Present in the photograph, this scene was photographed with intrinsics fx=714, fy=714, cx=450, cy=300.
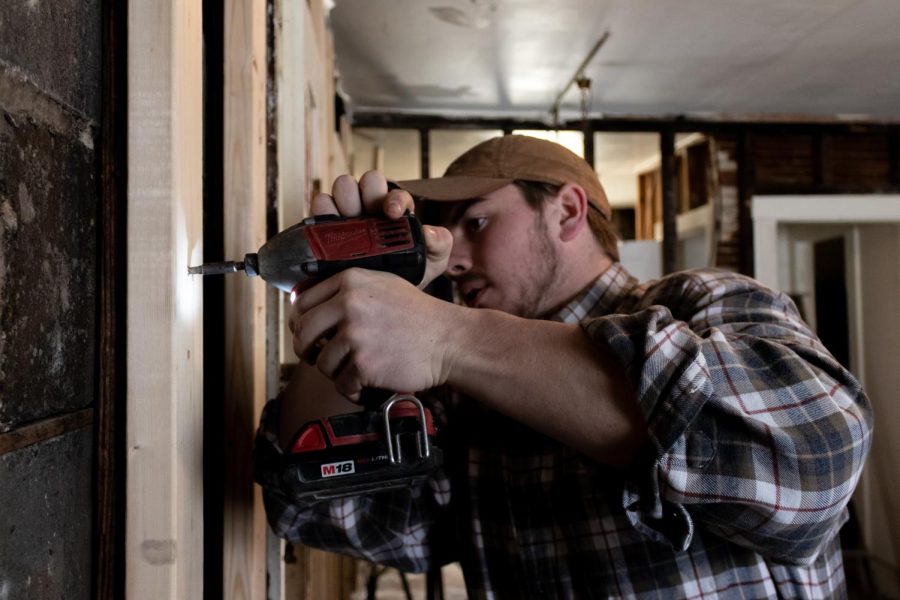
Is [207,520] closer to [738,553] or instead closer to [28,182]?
[28,182]

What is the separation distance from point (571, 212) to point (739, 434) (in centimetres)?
67

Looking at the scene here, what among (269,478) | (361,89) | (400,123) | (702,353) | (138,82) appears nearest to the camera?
(138,82)

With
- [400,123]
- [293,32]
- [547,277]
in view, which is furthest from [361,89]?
[547,277]

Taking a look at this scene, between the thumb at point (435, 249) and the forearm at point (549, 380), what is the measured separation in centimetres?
14

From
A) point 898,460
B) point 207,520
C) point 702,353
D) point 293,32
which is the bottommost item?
point 898,460

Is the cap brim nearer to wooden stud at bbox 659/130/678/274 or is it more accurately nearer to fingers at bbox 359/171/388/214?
fingers at bbox 359/171/388/214

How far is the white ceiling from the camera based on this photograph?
274cm

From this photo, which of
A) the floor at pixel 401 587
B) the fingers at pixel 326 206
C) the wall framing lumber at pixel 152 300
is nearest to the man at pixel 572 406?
the fingers at pixel 326 206

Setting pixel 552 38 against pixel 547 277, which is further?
pixel 552 38

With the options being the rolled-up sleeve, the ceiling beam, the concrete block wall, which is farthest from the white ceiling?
the concrete block wall

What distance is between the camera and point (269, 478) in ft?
3.16

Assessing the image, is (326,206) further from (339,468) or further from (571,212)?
(571,212)

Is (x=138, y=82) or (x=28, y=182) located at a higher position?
(x=138, y=82)

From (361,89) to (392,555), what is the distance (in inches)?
114
